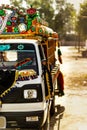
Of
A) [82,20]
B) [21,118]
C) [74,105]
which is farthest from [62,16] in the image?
[21,118]

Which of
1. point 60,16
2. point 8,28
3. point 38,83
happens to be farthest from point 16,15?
point 60,16

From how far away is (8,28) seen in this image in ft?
27.8

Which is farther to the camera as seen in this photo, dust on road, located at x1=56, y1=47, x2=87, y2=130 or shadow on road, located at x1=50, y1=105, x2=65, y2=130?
dust on road, located at x1=56, y1=47, x2=87, y2=130

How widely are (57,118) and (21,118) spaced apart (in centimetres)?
368

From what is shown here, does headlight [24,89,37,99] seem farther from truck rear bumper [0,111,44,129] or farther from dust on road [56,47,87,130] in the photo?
dust on road [56,47,87,130]

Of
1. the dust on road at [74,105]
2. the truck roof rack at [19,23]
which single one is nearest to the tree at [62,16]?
the dust on road at [74,105]

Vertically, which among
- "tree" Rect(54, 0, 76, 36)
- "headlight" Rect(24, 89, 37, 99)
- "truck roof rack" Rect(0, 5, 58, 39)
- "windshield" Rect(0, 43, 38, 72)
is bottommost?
"tree" Rect(54, 0, 76, 36)

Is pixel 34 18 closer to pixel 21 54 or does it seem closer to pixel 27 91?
pixel 21 54

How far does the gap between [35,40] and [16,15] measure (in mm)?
1189

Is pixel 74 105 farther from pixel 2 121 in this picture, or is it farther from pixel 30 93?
pixel 2 121

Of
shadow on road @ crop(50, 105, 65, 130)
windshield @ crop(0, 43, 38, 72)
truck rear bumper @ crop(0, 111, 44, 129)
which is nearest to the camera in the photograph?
truck rear bumper @ crop(0, 111, 44, 129)

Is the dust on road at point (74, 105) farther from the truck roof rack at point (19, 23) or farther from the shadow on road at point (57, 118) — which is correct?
the truck roof rack at point (19, 23)

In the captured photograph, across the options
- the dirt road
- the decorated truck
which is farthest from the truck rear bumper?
the dirt road

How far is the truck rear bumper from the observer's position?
23.3 feet
